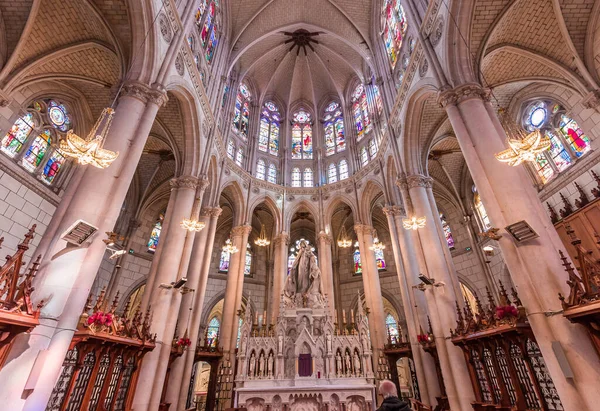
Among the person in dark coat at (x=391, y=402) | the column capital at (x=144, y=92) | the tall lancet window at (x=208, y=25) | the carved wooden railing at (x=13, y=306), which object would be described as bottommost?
the person in dark coat at (x=391, y=402)

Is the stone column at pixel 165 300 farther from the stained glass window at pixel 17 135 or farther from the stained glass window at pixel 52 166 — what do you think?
the stained glass window at pixel 17 135

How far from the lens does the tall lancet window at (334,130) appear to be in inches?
932

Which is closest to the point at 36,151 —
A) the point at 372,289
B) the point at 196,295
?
the point at 196,295

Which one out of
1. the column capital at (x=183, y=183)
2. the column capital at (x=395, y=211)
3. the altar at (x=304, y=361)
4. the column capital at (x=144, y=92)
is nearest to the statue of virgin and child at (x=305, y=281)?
the altar at (x=304, y=361)

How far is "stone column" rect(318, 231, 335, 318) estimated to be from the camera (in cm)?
1733

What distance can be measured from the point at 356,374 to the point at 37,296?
10094 millimetres

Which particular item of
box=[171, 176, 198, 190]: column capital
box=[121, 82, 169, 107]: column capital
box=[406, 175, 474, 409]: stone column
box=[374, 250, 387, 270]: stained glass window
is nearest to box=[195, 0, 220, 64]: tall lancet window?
box=[171, 176, 198, 190]: column capital

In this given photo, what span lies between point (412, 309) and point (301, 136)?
16720 millimetres

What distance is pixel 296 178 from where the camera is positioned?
75.6ft

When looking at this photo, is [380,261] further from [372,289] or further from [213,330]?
[213,330]

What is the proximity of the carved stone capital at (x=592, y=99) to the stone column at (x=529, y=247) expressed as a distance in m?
5.11

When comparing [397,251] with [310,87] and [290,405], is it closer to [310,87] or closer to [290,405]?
[290,405]

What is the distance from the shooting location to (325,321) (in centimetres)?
1207

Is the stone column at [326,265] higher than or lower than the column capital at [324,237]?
lower
